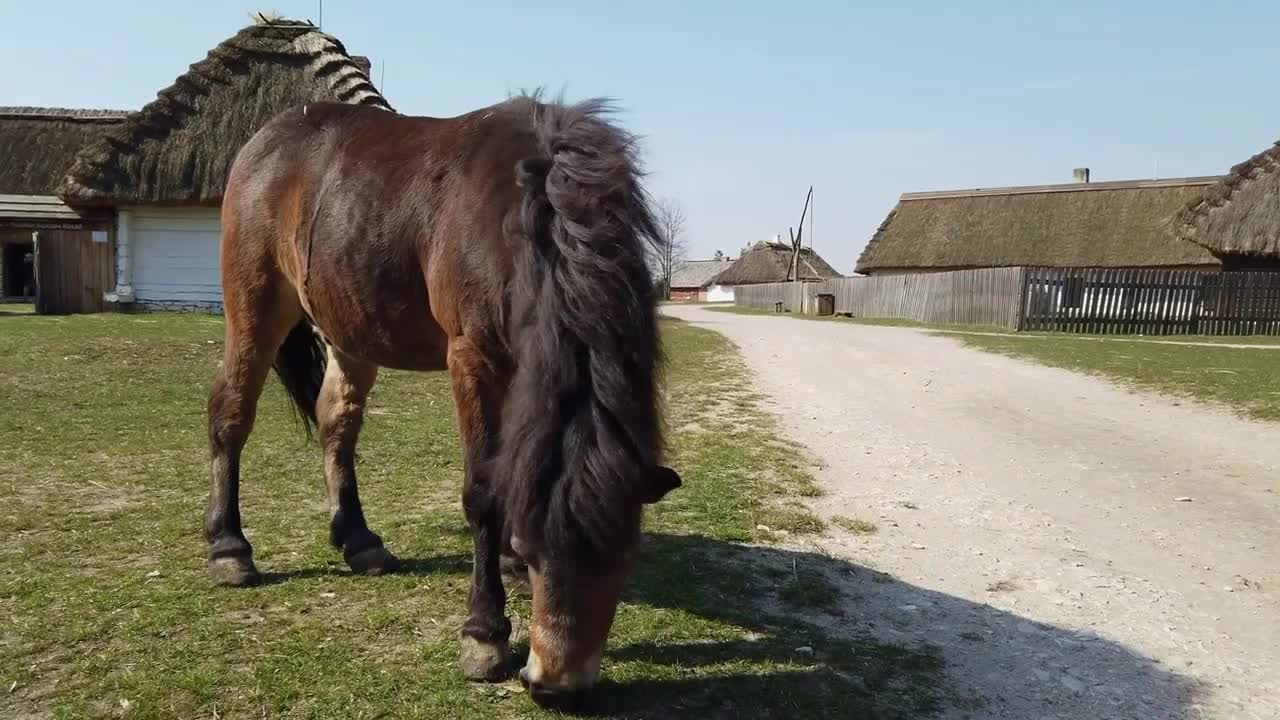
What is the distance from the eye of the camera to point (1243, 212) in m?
27.4

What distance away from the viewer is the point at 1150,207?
3794 cm

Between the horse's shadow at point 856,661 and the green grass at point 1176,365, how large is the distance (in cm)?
806

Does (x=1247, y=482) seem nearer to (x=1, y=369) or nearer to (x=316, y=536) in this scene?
(x=316, y=536)

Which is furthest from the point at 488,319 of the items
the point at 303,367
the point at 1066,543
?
the point at 1066,543

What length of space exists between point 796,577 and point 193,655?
9.08ft

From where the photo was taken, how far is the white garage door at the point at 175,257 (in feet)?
69.2

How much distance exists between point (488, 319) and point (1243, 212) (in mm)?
31879

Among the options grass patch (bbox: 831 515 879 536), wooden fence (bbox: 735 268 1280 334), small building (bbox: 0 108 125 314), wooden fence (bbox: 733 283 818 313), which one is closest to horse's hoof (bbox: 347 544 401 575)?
grass patch (bbox: 831 515 879 536)

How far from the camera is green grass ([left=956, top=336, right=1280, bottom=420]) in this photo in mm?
11094

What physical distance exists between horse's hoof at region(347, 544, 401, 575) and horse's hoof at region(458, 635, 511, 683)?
51.3 inches

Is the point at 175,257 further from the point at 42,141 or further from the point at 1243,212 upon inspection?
the point at 1243,212

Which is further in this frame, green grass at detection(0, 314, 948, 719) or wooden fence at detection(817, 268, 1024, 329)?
wooden fence at detection(817, 268, 1024, 329)

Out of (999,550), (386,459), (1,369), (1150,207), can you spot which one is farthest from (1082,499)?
(1150,207)

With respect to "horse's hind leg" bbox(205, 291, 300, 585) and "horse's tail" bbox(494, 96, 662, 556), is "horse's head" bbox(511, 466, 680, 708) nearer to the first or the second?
"horse's tail" bbox(494, 96, 662, 556)
